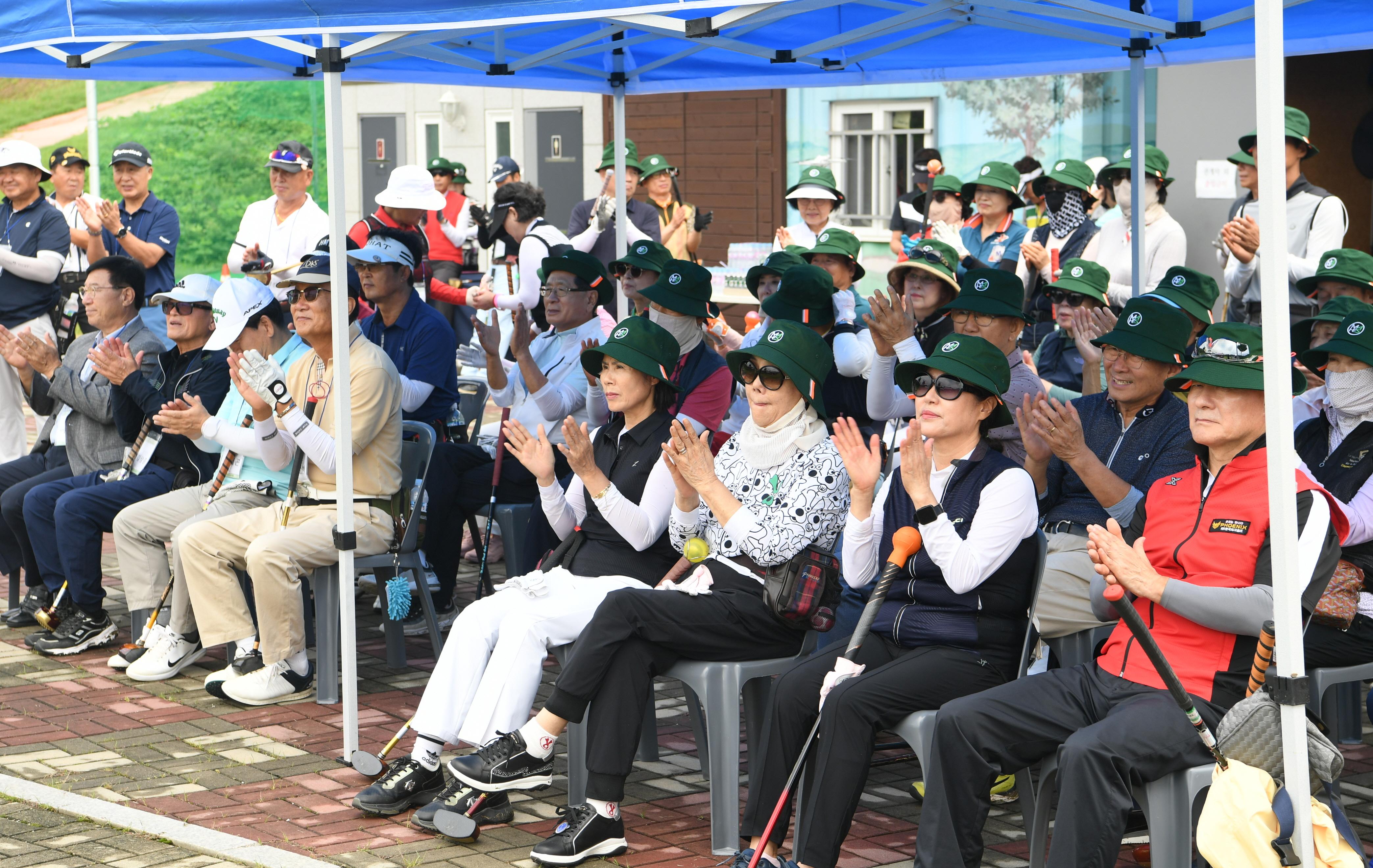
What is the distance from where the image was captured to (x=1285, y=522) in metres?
3.25

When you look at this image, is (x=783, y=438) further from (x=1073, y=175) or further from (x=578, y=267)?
(x=1073, y=175)

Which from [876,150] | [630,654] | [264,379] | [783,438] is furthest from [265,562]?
[876,150]

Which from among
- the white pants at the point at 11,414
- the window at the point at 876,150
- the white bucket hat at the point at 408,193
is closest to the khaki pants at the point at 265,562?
the white bucket hat at the point at 408,193

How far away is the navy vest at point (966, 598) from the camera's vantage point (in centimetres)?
417

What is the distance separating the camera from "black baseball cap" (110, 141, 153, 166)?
363 inches

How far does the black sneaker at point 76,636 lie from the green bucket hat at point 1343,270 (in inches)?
203

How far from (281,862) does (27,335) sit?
376cm

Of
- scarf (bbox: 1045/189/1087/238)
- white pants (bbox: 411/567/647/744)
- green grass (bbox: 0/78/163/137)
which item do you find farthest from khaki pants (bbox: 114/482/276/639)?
green grass (bbox: 0/78/163/137)

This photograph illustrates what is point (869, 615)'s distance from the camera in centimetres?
413

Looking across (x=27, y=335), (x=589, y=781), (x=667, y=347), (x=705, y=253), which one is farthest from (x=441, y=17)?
(x=705, y=253)

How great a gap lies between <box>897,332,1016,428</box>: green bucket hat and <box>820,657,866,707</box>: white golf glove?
0.84 meters

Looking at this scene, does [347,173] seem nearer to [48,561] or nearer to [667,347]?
[48,561]

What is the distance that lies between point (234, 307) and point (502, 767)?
274 centimetres

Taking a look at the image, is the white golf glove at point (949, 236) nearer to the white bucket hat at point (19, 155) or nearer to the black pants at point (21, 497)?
the black pants at point (21, 497)
